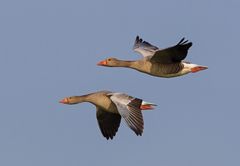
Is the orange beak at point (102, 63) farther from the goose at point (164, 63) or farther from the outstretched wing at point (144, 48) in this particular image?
the outstretched wing at point (144, 48)

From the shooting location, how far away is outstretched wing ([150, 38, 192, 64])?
2975 centimetres

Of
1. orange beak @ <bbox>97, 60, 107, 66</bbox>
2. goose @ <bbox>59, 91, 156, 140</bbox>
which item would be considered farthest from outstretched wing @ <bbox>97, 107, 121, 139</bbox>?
orange beak @ <bbox>97, 60, 107, 66</bbox>

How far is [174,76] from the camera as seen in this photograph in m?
30.7

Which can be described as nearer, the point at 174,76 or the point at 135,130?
the point at 135,130

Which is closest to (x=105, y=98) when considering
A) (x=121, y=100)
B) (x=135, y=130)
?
(x=121, y=100)

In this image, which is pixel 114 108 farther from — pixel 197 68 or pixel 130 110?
pixel 197 68

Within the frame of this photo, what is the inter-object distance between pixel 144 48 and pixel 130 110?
726 centimetres

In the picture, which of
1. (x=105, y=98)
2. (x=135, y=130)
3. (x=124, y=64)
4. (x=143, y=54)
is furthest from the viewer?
(x=143, y=54)

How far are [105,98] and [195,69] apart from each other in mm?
4209

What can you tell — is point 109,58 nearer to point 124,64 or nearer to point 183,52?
point 124,64

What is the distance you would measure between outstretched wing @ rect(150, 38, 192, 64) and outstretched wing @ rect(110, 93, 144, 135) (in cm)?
254

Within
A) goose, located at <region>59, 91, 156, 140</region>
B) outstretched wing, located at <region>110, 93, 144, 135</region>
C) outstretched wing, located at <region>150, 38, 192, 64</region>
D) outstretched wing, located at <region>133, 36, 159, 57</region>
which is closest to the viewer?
outstretched wing, located at <region>110, 93, 144, 135</region>

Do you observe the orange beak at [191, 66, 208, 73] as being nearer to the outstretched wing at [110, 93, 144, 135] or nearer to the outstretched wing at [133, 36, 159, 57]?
the outstretched wing at [133, 36, 159, 57]

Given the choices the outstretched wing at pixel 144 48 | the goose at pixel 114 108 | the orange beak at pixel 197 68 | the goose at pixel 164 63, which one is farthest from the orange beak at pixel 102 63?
the orange beak at pixel 197 68
